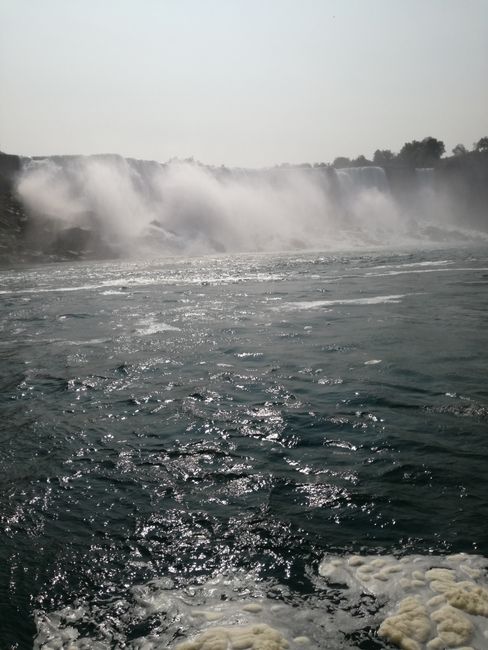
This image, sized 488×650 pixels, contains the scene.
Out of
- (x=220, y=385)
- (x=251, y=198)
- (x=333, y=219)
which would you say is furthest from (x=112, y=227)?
(x=220, y=385)

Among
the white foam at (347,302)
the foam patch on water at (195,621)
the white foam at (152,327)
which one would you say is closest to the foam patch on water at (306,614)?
the foam patch on water at (195,621)

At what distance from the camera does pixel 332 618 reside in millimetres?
2732

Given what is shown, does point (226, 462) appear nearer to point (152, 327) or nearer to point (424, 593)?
point (424, 593)

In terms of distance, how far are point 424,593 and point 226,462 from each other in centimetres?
219

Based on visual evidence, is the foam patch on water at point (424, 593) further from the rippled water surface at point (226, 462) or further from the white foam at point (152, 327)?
the white foam at point (152, 327)

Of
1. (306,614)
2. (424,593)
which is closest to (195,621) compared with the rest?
(306,614)

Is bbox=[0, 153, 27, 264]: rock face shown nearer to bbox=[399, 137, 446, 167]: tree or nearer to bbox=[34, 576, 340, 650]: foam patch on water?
bbox=[34, 576, 340, 650]: foam patch on water

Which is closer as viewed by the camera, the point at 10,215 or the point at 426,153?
the point at 10,215

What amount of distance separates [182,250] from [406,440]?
139 feet

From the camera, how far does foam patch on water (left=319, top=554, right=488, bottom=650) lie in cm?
254

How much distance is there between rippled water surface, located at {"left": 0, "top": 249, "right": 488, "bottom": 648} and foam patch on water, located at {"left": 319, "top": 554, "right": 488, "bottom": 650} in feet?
0.37

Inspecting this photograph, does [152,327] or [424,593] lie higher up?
[152,327]

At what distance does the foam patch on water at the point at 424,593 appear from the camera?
8.33 ft

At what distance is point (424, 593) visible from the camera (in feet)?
9.40
